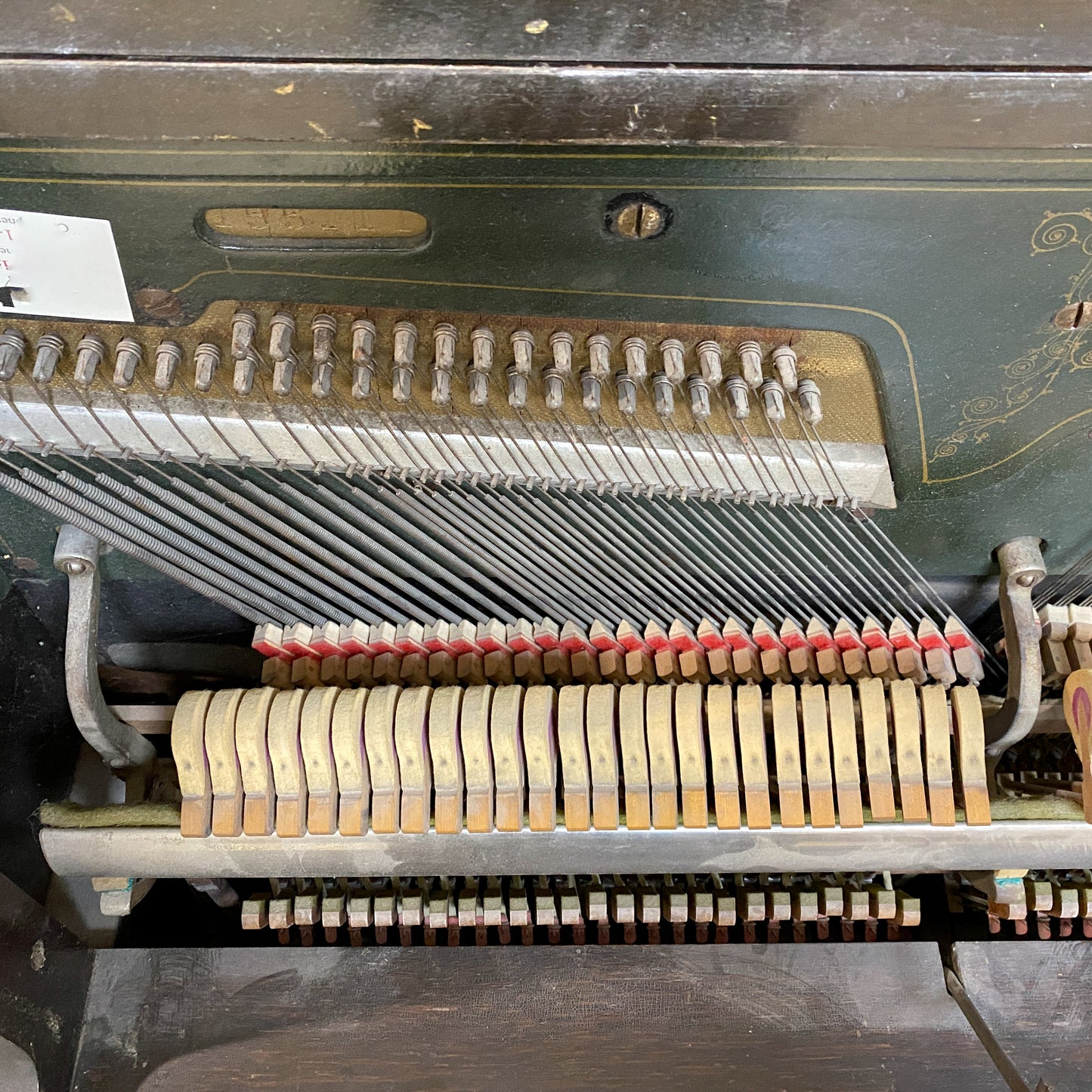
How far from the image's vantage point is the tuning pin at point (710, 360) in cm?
147

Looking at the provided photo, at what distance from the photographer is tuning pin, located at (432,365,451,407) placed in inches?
56.8

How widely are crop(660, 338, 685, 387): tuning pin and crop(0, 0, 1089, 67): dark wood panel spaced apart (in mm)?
352

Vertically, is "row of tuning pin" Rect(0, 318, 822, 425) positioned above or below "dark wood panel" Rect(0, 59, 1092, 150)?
below

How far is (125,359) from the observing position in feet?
4.69

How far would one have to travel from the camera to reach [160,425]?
59.2 inches

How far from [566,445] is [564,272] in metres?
0.28

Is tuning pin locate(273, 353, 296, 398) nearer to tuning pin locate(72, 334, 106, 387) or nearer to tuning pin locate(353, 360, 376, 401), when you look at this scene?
tuning pin locate(353, 360, 376, 401)

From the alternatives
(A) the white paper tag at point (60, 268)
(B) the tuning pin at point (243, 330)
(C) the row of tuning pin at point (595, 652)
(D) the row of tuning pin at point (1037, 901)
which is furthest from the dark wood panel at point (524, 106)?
(D) the row of tuning pin at point (1037, 901)

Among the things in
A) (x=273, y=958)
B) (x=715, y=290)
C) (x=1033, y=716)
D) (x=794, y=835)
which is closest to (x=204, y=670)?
(x=273, y=958)

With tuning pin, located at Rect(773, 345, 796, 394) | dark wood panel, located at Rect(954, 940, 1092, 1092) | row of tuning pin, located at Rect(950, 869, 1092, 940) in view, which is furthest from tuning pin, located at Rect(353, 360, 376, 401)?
dark wood panel, located at Rect(954, 940, 1092, 1092)

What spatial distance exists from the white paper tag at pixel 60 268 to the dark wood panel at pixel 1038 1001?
1.74m

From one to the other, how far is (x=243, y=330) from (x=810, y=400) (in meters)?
0.75

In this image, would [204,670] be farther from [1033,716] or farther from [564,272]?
[1033,716]

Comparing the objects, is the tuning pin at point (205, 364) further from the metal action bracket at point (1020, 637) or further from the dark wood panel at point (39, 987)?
the metal action bracket at point (1020, 637)
